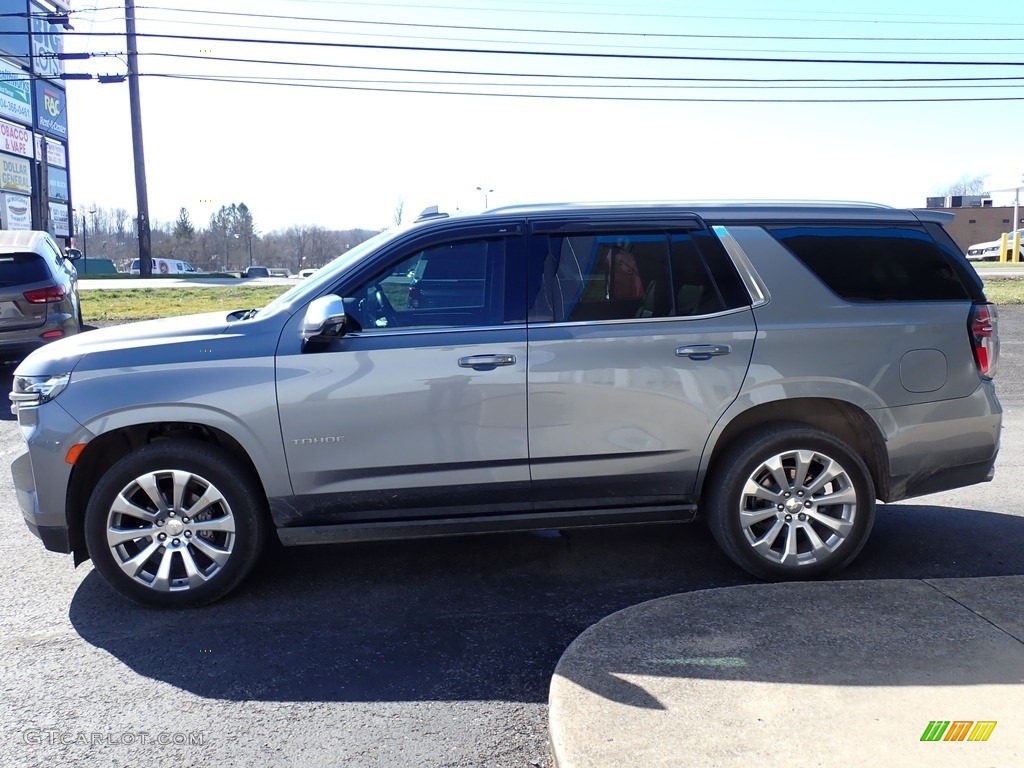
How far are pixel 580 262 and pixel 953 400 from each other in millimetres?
2145

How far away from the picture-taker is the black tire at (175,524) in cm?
442

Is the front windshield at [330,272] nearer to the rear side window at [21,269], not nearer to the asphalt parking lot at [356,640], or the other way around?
Answer: the asphalt parking lot at [356,640]

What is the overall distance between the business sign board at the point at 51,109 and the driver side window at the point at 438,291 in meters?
58.0

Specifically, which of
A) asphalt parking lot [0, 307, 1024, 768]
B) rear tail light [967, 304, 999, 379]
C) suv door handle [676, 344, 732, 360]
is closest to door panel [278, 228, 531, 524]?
asphalt parking lot [0, 307, 1024, 768]

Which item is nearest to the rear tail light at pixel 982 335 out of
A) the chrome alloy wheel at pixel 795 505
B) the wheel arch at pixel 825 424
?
the wheel arch at pixel 825 424

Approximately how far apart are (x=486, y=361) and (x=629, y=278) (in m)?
0.91

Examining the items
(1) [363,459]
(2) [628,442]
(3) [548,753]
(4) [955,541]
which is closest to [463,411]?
(1) [363,459]

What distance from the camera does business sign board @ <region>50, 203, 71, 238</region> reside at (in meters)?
56.4

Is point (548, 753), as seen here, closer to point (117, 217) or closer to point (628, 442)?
point (628, 442)

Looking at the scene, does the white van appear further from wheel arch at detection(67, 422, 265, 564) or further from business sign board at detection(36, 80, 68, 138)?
wheel arch at detection(67, 422, 265, 564)

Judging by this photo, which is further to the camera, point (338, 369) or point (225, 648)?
point (338, 369)

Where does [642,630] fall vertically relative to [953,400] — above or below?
below

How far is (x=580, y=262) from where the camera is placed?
4.74 m

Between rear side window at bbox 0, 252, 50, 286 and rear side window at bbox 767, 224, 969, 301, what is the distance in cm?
966
